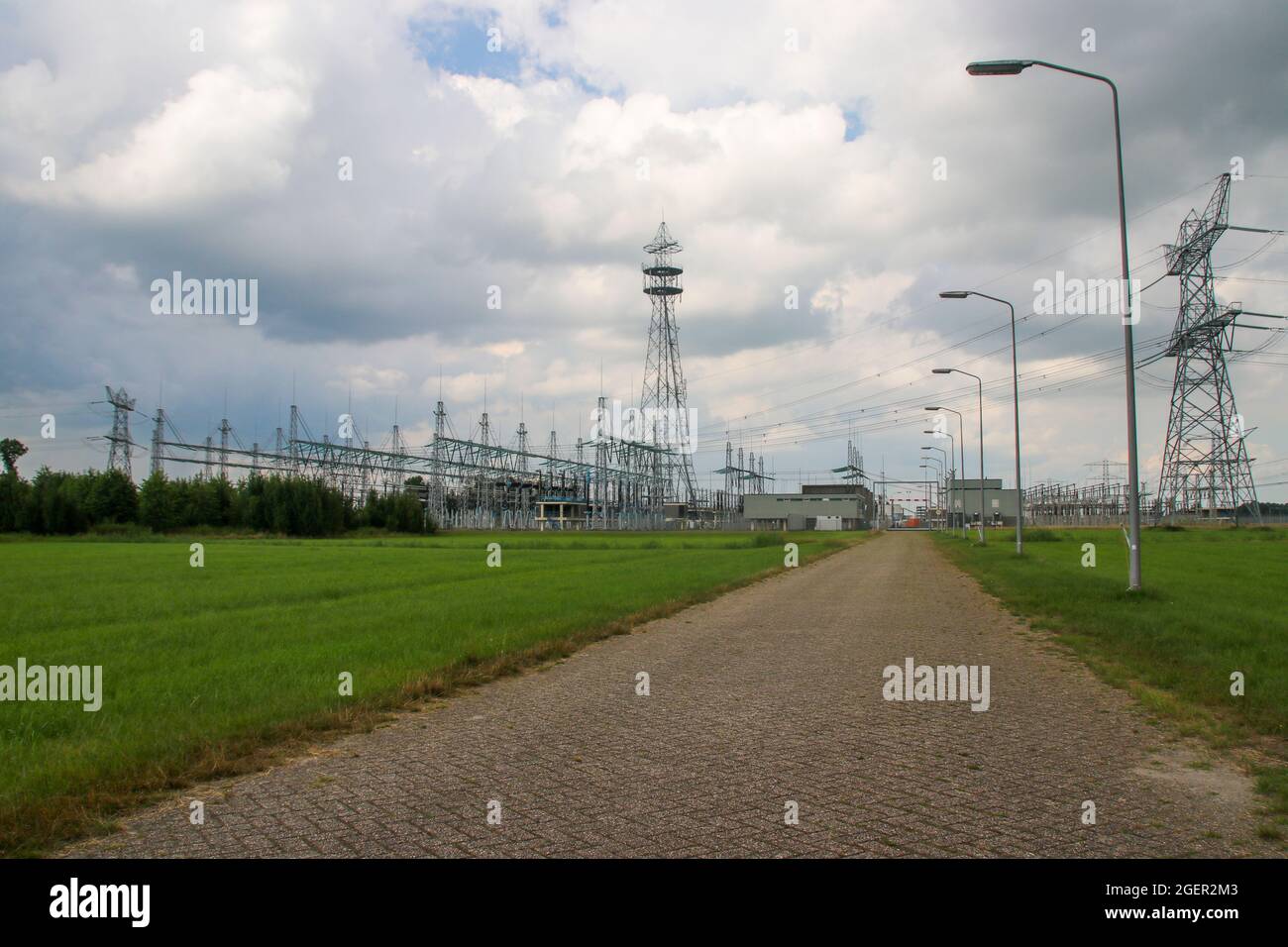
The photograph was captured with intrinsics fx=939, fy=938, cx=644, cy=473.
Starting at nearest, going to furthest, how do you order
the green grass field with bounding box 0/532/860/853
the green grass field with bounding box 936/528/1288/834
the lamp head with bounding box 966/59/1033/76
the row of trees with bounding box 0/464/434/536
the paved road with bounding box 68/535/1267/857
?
the paved road with bounding box 68/535/1267/857 → the green grass field with bounding box 0/532/860/853 → the green grass field with bounding box 936/528/1288/834 → the lamp head with bounding box 966/59/1033/76 → the row of trees with bounding box 0/464/434/536

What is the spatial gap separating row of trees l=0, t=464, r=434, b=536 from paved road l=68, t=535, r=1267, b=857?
105661 mm

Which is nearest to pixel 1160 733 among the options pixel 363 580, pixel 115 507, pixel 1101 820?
pixel 1101 820

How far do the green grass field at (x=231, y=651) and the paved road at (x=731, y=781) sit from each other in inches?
28.6

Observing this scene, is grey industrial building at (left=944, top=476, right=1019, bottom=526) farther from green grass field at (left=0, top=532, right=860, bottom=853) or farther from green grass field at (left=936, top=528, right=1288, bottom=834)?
green grass field at (left=0, top=532, right=860, bottom=853)

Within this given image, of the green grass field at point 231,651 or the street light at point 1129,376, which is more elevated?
the street light at point 1129,376

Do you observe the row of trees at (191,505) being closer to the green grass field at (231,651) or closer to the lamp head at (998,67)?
the green grass field at (231,651)

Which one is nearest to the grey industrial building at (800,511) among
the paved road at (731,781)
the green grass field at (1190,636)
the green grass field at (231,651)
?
the green grass field at (1190,636)

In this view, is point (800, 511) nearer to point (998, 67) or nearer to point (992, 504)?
point (992, 504)

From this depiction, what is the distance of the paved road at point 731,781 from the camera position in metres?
6.04


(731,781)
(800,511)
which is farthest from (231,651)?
(800,511)

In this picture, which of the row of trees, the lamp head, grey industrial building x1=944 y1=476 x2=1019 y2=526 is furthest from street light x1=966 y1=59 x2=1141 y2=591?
grey industrial building x1=944 y1=476 x2=1019 y2=526

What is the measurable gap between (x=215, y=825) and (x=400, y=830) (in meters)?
1.32

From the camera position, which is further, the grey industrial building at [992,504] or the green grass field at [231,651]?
the grey industrial building at [992,504]

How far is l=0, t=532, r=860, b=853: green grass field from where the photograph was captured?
7801mm
